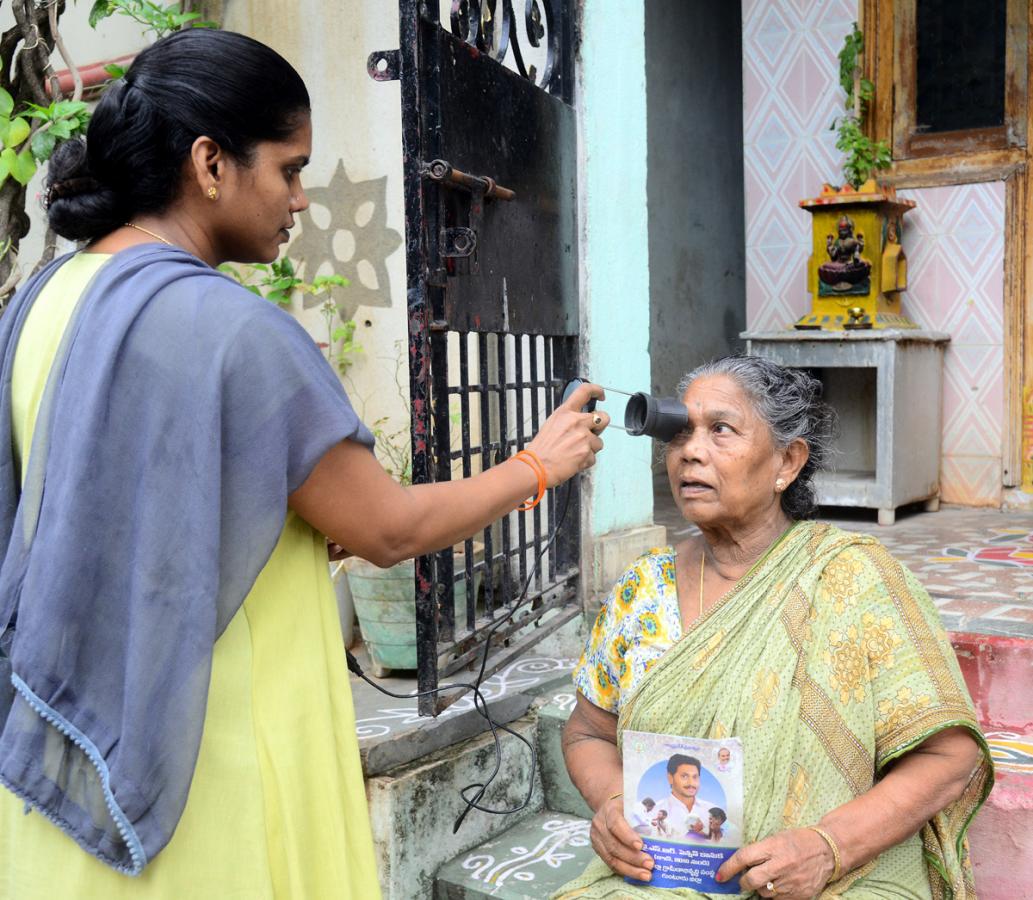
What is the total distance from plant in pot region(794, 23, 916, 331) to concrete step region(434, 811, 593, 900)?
267 cm

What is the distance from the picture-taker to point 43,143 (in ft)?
10.1

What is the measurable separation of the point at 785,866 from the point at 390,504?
943 millimetres

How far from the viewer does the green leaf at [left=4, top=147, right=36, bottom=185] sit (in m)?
3.02

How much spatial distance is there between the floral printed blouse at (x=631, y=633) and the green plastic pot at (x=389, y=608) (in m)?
1.05

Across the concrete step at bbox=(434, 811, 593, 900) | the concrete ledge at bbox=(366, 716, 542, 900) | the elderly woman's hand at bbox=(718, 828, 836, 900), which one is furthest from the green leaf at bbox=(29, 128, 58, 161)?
the elderly woman's hand at bbox=(718, 828, 836, 900)

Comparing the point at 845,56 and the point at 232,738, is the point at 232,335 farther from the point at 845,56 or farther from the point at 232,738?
the point at 845,56

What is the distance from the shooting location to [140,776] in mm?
1291

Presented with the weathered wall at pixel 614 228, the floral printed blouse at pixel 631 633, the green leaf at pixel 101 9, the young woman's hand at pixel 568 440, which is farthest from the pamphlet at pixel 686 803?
the green leaf at pixel 101 9

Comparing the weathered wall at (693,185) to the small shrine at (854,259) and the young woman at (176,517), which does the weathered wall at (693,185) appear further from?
the young woman at (176,517)

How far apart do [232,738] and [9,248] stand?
2487 mm

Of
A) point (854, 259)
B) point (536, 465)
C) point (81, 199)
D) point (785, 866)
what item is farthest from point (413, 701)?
point (854, 259)

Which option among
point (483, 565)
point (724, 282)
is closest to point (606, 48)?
point (483, 565)

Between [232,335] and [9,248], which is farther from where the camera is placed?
[9,248]

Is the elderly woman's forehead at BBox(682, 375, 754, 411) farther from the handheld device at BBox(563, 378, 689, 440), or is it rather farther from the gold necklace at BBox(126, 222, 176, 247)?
the gold necklace at BBox(126, 222, 176, 247)
